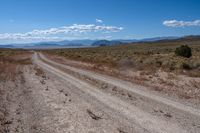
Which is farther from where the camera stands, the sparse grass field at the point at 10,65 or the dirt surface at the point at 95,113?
the sparse grass field at the point at 10,65

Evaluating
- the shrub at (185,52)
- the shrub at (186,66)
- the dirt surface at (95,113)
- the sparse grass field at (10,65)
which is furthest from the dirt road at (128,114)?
the shrub at (185,52)

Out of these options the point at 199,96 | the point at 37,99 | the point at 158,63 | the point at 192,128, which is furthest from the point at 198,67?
the point at 192,128

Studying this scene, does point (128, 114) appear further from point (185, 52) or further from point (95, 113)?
point (185, 52)

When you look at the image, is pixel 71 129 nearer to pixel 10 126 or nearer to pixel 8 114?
pixel 10 126

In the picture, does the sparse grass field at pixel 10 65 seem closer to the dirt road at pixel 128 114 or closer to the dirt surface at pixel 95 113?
the dirt surface at pixel 95 113

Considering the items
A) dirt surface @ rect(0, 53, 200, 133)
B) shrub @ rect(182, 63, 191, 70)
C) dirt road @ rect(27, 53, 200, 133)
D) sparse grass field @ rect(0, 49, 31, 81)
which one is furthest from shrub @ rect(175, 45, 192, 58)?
dirt road @ rect(27, 53, 200, 133)

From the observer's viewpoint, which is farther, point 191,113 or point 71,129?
point 191,113

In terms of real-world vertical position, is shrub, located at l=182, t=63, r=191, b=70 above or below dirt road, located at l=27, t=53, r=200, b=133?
below

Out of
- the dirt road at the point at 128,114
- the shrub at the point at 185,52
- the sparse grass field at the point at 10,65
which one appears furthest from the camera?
the shrub at the point at 185,52

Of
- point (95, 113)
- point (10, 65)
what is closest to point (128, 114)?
point (95, 113)

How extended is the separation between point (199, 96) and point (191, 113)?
4.68m

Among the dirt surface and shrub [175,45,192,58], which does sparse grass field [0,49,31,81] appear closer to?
the dirt surface

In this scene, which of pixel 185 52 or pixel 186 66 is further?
pixel 185 52

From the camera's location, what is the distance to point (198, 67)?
28641 millimetres
